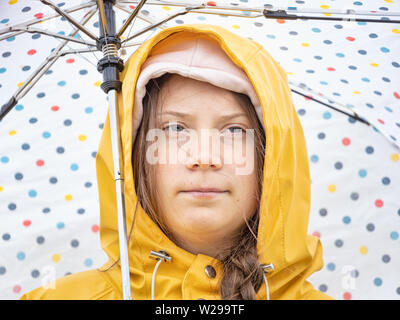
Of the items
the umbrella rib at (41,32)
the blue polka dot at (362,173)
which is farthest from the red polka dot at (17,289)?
the blue polka dot at (362,173)

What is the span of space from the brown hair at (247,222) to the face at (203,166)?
0.03 m

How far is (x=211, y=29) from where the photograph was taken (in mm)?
1647

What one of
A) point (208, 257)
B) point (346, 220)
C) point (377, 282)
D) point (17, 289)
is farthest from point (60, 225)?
point (377, 282)

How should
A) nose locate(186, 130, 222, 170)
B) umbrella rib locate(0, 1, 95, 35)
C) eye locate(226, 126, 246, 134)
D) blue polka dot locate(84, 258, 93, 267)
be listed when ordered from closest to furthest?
nose locate(186, 130, 222, 170) < eye locate(226, 126, 246, 134) < umbrella rib locate(0, 1, 95, 35) < blue polka dot locate(84, 258, 93, 267)

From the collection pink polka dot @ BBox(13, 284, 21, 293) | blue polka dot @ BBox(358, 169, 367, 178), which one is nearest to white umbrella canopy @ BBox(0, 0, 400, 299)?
blue polka dot @ BBox(358, 169, 367, 178)

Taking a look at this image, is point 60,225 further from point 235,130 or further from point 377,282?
point 377,282

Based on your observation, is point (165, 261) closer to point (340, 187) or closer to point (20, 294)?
point (20, 294)

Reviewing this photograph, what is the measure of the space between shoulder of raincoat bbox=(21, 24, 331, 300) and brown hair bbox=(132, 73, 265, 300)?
29 mm

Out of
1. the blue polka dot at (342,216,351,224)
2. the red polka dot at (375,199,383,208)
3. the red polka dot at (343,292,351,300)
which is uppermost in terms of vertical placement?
the red polka dot at (375,199,383,208)

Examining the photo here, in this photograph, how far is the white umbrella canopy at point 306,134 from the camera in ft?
5.99

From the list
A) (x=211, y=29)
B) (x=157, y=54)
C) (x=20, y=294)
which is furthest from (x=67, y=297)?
(x=211, y=29)

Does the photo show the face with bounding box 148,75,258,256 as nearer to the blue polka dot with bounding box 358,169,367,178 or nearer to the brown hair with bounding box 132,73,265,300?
the brown hair with bounding box 132,73,265,300

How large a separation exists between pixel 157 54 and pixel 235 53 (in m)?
0.28

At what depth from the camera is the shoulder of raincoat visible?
61.9 inches
